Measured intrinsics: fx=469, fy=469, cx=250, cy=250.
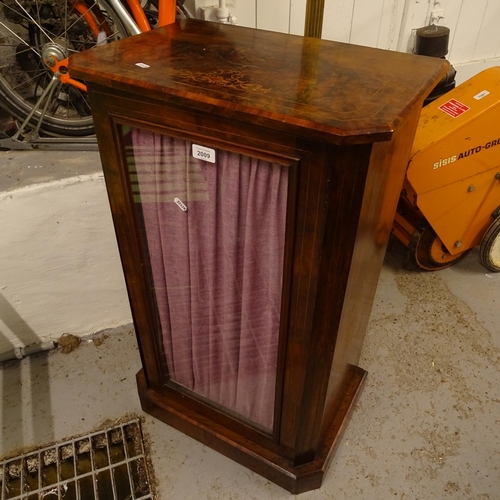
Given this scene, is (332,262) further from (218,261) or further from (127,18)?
(127,18)

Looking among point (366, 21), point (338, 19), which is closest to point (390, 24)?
point (366, 21)

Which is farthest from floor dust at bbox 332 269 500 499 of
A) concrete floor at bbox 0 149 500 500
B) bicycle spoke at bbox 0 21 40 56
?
bicycle spoke at bbox 0 21 40 56

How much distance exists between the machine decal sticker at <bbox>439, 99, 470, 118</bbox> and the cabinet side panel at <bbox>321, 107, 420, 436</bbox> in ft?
2.35

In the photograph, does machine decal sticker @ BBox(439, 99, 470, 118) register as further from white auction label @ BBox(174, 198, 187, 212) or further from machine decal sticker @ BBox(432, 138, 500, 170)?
white auction label @ BBox(174, 198, 187, 212)

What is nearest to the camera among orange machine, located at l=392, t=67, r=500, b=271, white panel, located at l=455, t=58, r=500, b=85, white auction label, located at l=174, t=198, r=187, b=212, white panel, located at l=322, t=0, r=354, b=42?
white auction label, located at l=174, t=198, r=187, b=212

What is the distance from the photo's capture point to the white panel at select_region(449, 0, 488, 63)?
7.48 feet

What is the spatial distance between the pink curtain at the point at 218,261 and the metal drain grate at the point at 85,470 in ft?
1.19

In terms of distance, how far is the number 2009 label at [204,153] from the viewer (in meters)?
0.92

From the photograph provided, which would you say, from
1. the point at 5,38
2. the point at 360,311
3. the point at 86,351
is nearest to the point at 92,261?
the point at 86,351

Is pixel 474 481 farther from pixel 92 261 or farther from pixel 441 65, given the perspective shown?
pixel 92 261

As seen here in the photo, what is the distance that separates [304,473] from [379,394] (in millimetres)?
475

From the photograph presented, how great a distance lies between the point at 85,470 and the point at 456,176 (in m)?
1.69

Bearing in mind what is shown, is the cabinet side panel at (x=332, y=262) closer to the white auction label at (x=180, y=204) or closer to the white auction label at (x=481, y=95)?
the white auction label at (x=180, y=204)

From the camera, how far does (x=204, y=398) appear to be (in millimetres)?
1498
